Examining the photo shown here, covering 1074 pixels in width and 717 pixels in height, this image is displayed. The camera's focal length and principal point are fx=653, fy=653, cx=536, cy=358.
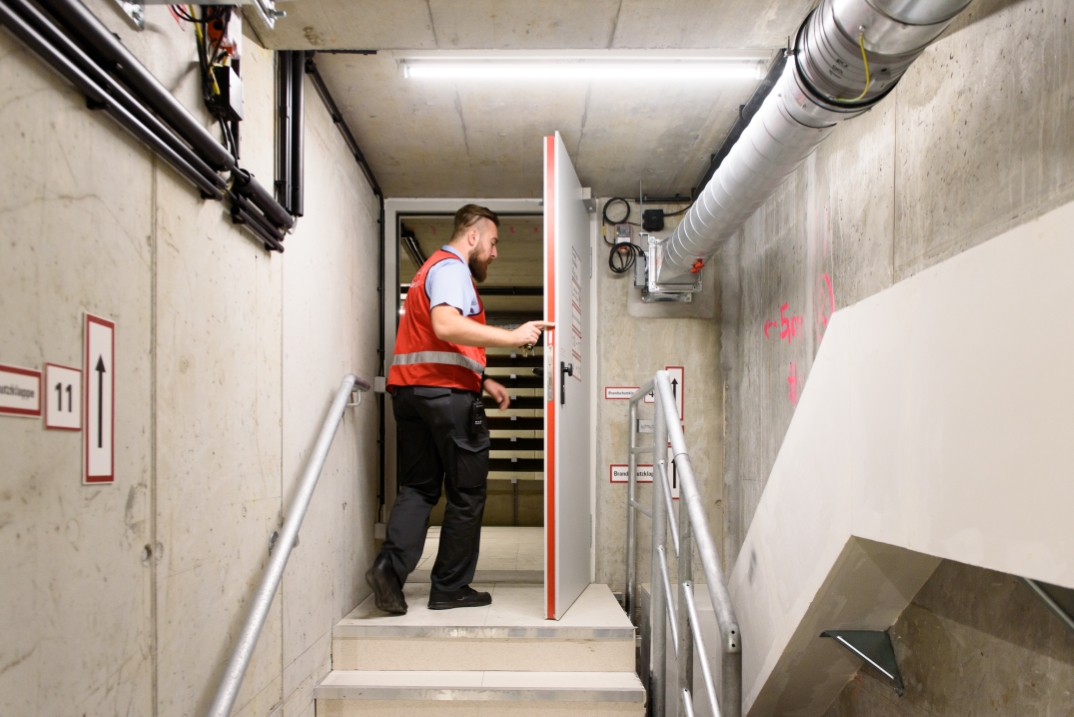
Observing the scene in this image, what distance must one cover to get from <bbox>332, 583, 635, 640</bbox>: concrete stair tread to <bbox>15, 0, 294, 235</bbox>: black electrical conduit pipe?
60.3 inches

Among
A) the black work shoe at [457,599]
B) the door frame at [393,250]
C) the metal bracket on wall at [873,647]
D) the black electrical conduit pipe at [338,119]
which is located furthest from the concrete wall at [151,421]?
the metal bracket on wall at [873,647]

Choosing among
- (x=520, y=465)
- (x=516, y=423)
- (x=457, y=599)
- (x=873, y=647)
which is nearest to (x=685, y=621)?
(x=873, y=647)

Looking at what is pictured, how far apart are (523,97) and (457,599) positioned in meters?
2.00

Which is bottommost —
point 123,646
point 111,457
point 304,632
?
point 304,632

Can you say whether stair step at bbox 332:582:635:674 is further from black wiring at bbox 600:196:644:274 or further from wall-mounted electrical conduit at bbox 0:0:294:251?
black wiring at bbox 600:196:644:274

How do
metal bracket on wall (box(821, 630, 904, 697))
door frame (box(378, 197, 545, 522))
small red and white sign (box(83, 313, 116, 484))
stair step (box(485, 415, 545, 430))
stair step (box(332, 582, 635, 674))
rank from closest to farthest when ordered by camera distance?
small red and white sign (box(83, 313, 116, 484)), metal bracket on wall (box(821, 630, 904, 697)), stair step (box(332, 582, 635, 674)), door frame (box(378, 197, 545, 522)), stair step (box(485, 415, 545, 430))

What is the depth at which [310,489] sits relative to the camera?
6.31 feet

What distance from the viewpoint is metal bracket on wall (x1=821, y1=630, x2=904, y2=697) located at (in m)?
1.64

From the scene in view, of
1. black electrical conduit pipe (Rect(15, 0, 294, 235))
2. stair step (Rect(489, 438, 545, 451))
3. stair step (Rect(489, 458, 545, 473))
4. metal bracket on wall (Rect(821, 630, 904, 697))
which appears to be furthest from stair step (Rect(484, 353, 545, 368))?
metal bracket on wall (Rect(821, 630, 904, 697))

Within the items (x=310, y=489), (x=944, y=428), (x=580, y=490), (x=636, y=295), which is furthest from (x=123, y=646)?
(x=636, y=295)

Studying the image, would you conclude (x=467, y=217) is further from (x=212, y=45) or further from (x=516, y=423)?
(x=516, y=423)

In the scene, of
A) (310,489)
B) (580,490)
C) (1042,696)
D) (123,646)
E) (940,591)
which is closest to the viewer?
(123,646)

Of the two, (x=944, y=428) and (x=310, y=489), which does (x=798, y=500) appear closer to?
(x=944, y=428)

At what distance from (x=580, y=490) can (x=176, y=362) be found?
209cm
